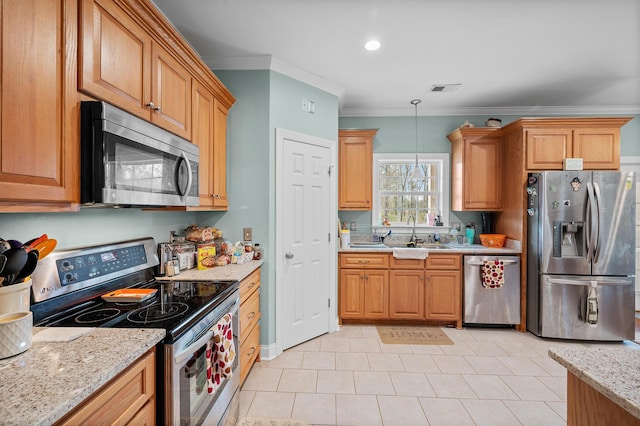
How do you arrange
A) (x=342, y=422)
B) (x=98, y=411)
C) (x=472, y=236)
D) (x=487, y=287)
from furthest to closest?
(x=472, y=236), (x=487, y=287), (x=342, y=422), (x=98, y=411)

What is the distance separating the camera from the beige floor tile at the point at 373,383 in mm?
Answer: 2279

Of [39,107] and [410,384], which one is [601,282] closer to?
[410,384]

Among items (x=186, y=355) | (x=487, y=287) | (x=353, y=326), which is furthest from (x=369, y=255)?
(x=186, y=355)

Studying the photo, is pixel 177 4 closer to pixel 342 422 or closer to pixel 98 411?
pixel 98 411

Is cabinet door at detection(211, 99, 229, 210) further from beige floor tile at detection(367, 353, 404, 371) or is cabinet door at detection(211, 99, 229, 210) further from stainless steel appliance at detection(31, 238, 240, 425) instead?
beige floor tile at detection(367, 353, 404, 371)

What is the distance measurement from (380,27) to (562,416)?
302cm

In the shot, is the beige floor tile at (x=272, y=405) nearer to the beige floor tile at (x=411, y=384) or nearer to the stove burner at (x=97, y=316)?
the beige floor tile at (x=411, y=384)

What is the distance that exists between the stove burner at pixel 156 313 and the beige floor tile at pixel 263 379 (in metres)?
1.20

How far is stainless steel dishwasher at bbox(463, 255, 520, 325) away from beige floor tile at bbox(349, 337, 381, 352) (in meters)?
1.18

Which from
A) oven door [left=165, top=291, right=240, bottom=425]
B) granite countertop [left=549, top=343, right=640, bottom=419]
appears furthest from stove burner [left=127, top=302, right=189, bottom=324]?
granite countertop [left=549, top=343, right=640, bottom=419]

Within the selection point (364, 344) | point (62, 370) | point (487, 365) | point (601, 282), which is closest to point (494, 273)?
point (601, 282)

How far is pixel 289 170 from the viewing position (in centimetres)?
292

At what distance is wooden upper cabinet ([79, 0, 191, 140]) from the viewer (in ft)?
3.91

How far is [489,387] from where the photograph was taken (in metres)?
2.36
